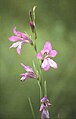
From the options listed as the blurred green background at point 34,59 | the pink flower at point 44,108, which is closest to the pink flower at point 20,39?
the pink flower at point 44,108

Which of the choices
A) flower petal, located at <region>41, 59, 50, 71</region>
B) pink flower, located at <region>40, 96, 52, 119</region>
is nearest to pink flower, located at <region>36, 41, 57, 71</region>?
flower petal, located at <region>41, 59, 50, 71</region>

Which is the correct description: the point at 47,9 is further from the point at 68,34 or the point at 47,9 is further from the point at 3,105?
the point at 3,105

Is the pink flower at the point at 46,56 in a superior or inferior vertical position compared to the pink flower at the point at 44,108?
superior

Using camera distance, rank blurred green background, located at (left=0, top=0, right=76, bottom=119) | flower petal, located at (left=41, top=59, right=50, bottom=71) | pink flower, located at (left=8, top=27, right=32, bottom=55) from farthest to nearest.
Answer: blurred green background, located at (left=0, top=0, right=76, bottom=119) → pink flower, located at (left=8, top=27, right=32, bottom=55) → flower petal, located at (left=41, top=59, right=50, bottom=71)

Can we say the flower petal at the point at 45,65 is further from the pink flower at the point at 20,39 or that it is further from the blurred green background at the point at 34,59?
the blurred green background at the point at 34,59

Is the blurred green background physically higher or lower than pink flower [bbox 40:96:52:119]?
higher

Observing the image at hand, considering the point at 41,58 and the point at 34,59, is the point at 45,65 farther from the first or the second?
the point at 34,59

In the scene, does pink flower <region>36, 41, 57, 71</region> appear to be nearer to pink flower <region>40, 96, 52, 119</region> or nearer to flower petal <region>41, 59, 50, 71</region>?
flower petal <region>41, 59, 50, 71</region>

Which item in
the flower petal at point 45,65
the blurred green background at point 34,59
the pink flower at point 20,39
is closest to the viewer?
the flower petal at point 45,65
